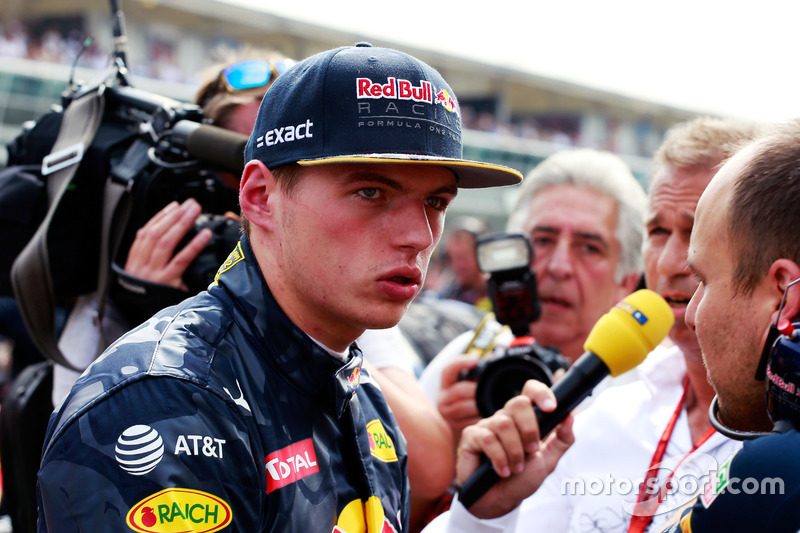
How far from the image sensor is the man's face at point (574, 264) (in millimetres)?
3137

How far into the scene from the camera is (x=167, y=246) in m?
2.07

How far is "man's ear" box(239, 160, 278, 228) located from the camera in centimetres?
146

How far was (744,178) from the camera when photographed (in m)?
1.35

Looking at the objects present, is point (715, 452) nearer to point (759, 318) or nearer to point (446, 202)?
point (759, 318)

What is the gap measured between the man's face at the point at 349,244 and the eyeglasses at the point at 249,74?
101 cm

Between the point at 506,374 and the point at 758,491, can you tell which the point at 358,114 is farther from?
the point at 506,374

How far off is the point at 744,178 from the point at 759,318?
260 mm

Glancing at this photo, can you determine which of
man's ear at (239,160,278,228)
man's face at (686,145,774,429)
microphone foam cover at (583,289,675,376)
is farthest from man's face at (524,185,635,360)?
man's ear at (239,160,278,228)

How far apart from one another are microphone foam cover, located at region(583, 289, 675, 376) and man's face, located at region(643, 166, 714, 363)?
19 cm

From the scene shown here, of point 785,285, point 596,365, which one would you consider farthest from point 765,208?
point 596,365

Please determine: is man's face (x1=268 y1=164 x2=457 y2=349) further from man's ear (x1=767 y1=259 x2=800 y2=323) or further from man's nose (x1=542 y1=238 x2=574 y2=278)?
man's nose (x1=542 y1=238 x2=574 y2=278)

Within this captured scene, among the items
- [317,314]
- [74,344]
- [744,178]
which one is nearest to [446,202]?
[317,314]

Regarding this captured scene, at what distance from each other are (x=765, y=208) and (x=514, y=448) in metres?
0.89

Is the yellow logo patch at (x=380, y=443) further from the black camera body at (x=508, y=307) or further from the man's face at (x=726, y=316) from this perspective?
the man's face at (x=726, y=316)
